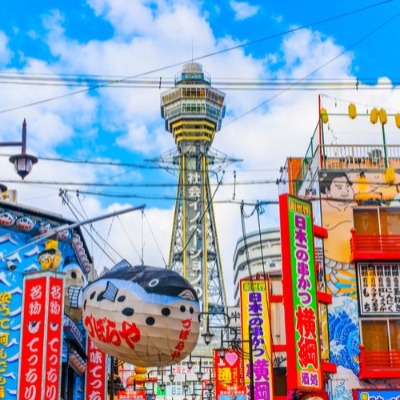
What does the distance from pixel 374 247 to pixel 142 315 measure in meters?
14.4

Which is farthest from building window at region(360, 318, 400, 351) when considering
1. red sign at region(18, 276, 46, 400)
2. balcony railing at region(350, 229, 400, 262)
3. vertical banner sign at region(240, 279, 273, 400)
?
red sign at region(18, 276, 46, 400)

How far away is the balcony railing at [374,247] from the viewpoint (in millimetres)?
29062

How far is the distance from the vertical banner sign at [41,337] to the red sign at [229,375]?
17869 mm

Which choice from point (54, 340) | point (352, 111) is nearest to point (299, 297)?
point (54, 340)

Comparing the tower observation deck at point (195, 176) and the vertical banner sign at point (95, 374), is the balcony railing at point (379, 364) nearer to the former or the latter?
the vertical banner sign at point (95, 374)

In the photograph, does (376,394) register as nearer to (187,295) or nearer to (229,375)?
(187,295)

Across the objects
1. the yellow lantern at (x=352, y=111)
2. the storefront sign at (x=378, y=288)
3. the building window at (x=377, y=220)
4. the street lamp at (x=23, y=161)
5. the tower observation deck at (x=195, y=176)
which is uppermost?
the tower observation deck at (x=195, y=176)

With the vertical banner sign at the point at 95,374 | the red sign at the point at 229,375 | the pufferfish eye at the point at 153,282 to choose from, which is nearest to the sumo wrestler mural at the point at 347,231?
the vertical banner sign at the point at 95,374

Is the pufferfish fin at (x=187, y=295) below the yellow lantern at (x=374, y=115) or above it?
below

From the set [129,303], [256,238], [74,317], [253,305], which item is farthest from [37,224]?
[256,238]

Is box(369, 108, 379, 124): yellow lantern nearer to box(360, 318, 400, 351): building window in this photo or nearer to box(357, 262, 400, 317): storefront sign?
box(357, 262, 400, 317): storefront sign

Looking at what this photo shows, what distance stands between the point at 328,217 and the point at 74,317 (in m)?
10.3

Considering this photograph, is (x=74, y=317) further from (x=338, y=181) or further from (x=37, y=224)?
(x=338, y=181)

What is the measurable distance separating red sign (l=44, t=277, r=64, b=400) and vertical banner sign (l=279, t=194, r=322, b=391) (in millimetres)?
6899
